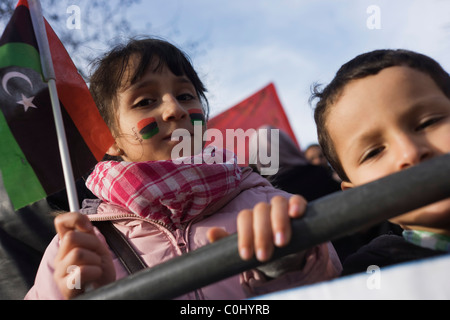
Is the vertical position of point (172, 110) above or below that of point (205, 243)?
above

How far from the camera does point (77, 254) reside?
46.3 inches

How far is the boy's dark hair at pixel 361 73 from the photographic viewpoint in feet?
4.99

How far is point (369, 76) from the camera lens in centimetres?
154

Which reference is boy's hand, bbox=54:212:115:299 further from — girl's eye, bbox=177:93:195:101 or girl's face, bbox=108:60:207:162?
girl's eye, bbox=177:93:195:101

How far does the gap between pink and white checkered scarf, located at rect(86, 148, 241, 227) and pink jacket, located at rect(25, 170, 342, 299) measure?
0.05m

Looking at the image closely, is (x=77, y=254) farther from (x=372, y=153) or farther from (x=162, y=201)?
(x=372, y=153)

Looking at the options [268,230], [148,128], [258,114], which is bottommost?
[268,230]

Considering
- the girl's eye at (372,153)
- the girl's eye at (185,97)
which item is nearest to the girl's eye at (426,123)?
the girl's eye at (372,153)

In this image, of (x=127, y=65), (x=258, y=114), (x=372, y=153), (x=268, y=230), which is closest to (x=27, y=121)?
(x=127, y=65)

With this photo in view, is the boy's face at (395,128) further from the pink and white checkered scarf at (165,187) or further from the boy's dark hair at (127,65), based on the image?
the boy's dark hair at (127,65)

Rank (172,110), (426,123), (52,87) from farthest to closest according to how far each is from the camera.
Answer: (172,110) < (52,87) < (426,123)

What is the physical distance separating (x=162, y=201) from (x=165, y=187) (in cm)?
5

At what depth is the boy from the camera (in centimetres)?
128

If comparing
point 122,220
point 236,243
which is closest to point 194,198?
point 122,220
